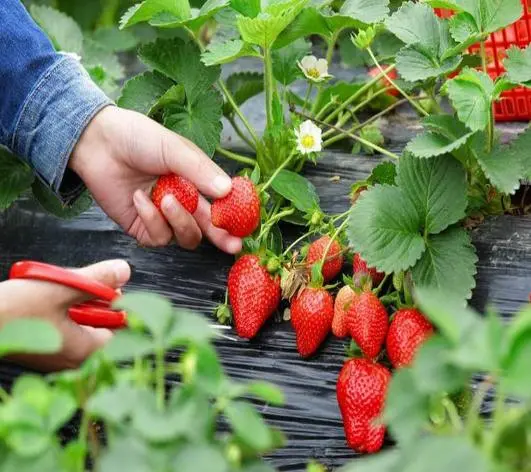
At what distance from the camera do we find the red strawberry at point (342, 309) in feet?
4.30

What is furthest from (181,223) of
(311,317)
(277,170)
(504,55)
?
(504,55)

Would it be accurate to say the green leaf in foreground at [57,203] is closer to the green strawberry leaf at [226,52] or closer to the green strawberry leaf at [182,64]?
the green strawberry leaf at [182,64]

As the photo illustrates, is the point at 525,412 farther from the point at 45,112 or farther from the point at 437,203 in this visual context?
the point at 45,112

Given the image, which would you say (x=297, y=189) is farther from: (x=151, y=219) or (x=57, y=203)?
(x=57, y=203)

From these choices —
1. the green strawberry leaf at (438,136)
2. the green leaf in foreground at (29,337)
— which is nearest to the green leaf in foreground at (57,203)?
the green strawberry leaf at (438,136)

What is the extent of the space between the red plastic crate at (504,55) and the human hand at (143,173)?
1.80 ft

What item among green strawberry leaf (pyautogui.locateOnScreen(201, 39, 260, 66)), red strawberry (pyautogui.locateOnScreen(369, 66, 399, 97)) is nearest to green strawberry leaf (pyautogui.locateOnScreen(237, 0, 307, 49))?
green strawberry leaf (pyautogui.locateOnScreen(201, 39, 260, 66))

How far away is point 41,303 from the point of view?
1160 mm

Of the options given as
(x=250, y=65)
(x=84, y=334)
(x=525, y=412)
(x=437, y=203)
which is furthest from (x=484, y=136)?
(x=250, y=65)

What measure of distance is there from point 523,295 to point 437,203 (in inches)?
6.6

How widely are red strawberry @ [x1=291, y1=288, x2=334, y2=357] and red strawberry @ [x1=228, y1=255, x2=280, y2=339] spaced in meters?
0.05

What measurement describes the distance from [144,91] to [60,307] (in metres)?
0.58

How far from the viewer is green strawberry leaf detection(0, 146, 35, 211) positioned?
172 cm

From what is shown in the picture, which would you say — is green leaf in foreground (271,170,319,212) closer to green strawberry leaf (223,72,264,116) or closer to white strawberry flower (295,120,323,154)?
white strawberry flower (295,120,323,154)
